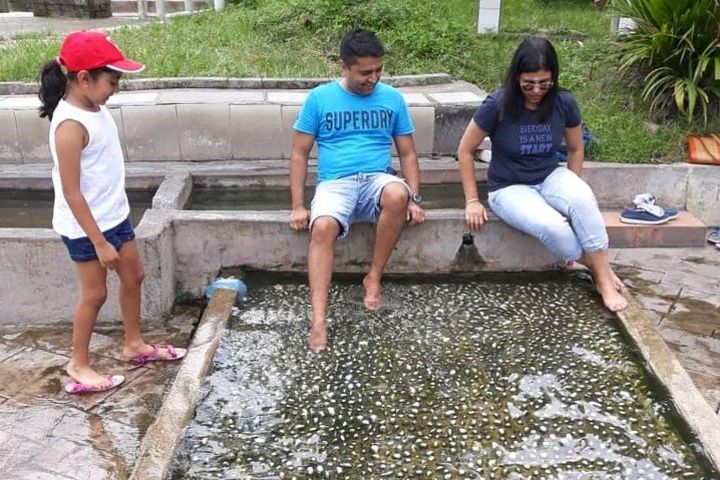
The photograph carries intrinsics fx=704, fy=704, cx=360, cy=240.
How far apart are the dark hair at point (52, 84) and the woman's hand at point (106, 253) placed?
57cm

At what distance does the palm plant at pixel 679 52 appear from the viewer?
578 centimetres

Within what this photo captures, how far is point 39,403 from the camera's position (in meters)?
3.13

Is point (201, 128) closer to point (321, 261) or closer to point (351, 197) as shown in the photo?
point (351, 197)

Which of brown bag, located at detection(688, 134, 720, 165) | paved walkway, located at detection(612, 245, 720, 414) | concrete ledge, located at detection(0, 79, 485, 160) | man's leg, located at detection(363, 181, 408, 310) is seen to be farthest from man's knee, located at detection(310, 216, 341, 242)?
brown bag, located at detection(688, 134, 720, 165)

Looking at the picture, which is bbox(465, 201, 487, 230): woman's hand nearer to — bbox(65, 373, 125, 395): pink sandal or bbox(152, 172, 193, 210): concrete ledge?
bbox(152, 172, 193, 210): concrete ledge

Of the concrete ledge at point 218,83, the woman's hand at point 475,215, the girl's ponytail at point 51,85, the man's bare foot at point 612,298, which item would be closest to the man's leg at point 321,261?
the woman's hand at point 475,215

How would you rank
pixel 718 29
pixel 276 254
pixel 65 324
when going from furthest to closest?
pixel 718 29 < pixel 276 254 < pixel 65 324

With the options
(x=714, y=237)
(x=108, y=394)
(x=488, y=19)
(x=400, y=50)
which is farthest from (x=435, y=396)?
(x=488, y=19)

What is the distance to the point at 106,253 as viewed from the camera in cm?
295

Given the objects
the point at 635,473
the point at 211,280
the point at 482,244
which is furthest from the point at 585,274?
the point at 211,280

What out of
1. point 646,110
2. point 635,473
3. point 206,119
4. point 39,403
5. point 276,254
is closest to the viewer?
point 635,473

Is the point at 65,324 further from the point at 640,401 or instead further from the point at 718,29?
the point at 718,29

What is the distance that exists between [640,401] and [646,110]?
13.1ft

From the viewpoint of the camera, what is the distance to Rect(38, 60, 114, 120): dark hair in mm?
2900
